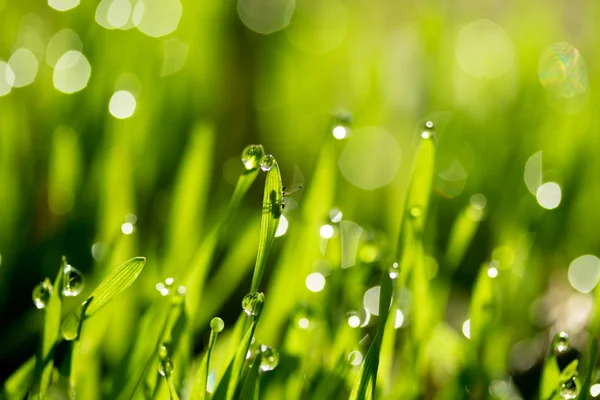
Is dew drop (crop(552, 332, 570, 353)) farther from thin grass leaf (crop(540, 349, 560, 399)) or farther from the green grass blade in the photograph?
the green grass blade

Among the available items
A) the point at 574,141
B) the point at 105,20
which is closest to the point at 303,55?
the point at 105,20

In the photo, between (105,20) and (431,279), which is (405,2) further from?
(431,279)

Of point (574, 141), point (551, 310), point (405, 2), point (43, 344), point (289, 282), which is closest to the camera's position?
point (43, 344)

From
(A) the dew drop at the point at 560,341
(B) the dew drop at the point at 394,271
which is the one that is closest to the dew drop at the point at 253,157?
(B) the dew drop at the point at 394,271

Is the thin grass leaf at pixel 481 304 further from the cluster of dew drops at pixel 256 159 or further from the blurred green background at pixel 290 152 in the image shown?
the cluster of dew drops at pixel 256 159

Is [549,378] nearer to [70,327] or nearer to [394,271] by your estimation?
[394,271]

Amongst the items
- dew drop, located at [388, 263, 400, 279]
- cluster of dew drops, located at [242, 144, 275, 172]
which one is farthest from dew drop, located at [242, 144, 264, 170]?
dew drop, located at [388, 263, 400, 279]
